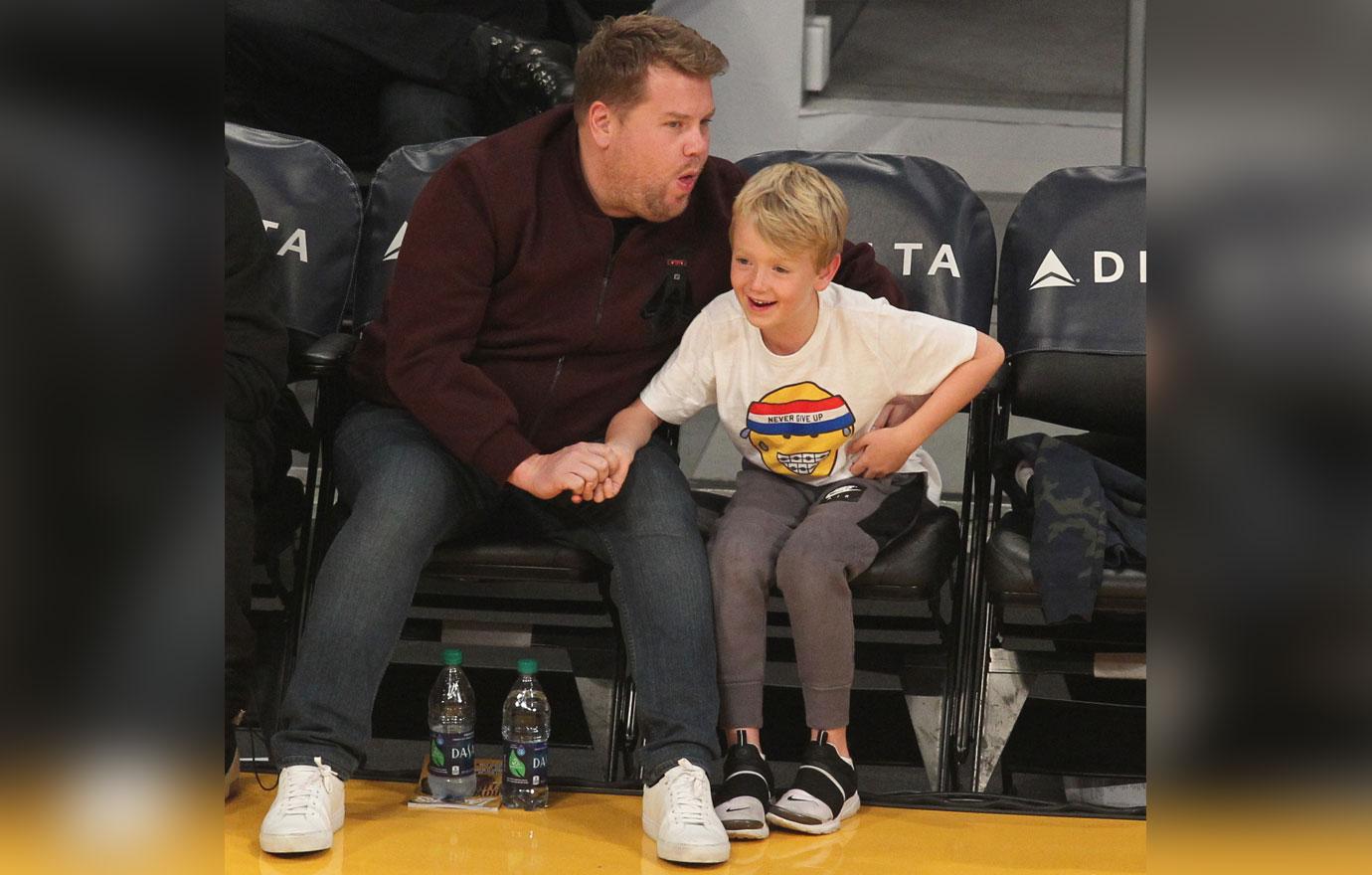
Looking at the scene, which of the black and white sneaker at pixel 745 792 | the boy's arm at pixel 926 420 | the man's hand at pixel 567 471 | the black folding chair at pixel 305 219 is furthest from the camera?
the black folding chair at pixel 305 219

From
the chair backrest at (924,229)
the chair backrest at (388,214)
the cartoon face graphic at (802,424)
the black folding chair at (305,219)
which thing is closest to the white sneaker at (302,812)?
the black folding chair at (305,219)

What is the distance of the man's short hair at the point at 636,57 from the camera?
232cm

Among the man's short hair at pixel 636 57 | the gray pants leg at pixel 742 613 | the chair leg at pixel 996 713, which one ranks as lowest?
the chair leg at pixel 996 713

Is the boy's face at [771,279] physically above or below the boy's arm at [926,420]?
above

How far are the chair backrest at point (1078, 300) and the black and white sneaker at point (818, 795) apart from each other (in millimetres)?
781

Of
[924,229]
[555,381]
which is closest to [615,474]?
[555,381]

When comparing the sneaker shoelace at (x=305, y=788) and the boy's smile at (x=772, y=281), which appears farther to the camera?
the boy's smile at (x=772, y=281)

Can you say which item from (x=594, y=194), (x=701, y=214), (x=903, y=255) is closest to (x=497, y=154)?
(x=594, y=194)

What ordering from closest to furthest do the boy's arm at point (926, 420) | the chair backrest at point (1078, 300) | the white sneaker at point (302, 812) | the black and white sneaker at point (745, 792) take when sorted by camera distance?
the white sneaker at point (302, 812)
the black and white sneaker at point (745, 792)
the boy's arm at point (926, 420)
the chair backrest at point (1078, 300)

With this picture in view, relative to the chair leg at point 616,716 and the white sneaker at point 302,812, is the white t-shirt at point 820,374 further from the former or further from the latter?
the white sneaker at point 302,812
